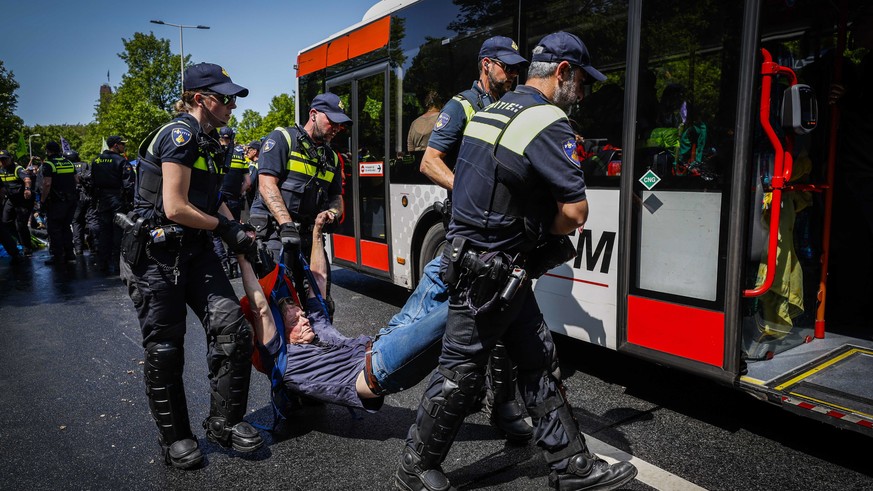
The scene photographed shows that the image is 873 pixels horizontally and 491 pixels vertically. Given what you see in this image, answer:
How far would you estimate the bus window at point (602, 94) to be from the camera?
395 cm

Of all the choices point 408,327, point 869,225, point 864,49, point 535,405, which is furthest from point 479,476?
point 864,49

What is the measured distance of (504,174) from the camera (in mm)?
2502

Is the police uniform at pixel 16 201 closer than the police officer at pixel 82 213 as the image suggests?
Yes

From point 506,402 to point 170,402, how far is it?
1.79m

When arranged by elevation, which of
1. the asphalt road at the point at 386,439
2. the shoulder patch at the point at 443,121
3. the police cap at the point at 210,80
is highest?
the police cap at the point at 210,80

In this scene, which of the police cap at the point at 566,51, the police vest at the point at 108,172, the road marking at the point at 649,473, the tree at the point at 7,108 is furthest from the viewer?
the tree at the point at 7,108

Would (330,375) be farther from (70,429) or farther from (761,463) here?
(761,463)

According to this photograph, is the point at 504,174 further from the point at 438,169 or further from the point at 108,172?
the point at 108,172

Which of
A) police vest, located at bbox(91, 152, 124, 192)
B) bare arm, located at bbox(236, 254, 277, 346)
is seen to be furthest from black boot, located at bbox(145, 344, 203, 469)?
police vest, located at bbox(91, 152, 124, 192)

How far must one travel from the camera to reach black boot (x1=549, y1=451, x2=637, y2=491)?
264 centimetres

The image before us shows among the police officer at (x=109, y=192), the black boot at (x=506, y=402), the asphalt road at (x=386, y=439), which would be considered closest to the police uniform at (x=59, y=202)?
the police officer at (x=109, y=192)

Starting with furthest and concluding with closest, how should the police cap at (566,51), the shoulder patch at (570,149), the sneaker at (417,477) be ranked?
the sneaker at (417,477) < the police cap at (566,51) < the shoulder patch at (570,149)

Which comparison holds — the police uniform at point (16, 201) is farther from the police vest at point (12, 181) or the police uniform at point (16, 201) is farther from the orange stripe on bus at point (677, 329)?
the orange stripe on bus at point (677, 329)

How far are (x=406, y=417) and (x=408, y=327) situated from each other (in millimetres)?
947
